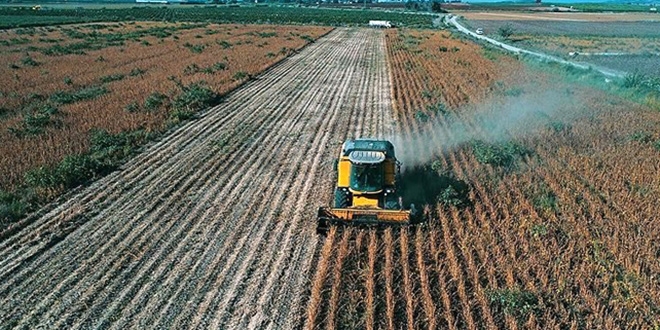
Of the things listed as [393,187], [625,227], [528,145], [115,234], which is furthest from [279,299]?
[528,145]

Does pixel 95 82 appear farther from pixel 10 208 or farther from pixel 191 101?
pixel 10 208

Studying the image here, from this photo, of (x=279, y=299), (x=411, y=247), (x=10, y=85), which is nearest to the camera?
(x=279, y=299)

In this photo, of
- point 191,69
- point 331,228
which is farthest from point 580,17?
point 331,228

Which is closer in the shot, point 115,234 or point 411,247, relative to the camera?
point 411,247

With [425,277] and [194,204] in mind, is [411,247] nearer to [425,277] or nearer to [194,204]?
[425,277]

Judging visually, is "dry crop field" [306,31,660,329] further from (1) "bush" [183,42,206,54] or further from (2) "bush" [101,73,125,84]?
(1) "bush" [183,42,206,54]

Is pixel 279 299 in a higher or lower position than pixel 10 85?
lower
